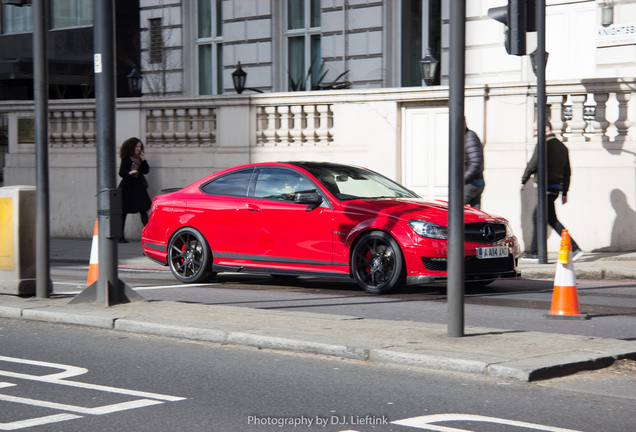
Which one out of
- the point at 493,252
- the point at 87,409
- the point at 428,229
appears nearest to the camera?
the point at 87,409

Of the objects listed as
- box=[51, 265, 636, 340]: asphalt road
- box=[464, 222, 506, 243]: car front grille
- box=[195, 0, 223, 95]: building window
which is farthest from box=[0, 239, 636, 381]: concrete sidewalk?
box=[195, 0, 223, 95]: building window

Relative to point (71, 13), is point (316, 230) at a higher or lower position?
lower

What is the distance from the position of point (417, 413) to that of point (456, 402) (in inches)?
13.9

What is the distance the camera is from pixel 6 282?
31.1 ft

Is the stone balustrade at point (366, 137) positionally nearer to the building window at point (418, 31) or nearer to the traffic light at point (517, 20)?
the traffic light at point (517, 20)

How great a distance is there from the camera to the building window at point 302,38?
73.3 feet

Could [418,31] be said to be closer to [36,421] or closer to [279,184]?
[279,184]

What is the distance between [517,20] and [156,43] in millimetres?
15796

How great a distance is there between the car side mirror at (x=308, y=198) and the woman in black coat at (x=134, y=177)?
24.2ft

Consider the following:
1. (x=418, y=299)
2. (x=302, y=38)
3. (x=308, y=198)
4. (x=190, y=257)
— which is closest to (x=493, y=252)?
(x=418, y=299)

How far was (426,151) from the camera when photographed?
52.0 ft

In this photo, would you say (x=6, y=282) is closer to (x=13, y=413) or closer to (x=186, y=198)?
(x=186, y=198)

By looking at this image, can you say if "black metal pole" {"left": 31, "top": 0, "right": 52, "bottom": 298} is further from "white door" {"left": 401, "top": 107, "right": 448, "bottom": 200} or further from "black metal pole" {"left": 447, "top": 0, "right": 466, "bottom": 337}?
"white door" {"left": 401, "top": 107, "right": 448, "bottom": 200}

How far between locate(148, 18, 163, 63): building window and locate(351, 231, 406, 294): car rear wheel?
16.0m
